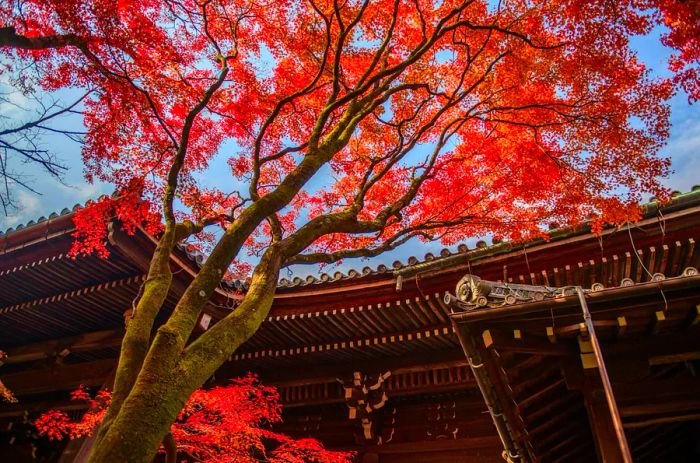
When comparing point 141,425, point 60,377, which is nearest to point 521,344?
point 141,425

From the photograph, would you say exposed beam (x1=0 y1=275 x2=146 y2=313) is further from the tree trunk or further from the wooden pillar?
the wooden pillar

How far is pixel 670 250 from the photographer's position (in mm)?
6293

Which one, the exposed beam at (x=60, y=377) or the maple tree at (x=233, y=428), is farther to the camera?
the exposed beam at (x=60, y=377)

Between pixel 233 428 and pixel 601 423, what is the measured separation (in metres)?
6.12

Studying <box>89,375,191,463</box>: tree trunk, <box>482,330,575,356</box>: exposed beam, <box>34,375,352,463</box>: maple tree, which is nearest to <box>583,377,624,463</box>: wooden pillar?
<box>482,330,575,356</box>: exposed beam

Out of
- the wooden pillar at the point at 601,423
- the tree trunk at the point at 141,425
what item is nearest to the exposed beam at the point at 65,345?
the tree trunk at the point at 141,425

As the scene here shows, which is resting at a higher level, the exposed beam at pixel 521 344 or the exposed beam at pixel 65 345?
the exposed beam at pixel 65 345

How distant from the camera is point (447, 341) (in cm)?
803

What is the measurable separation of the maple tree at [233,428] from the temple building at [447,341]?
454 millimetres

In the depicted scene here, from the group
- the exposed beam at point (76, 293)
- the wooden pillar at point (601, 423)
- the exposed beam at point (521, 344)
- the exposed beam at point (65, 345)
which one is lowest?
the wooden pillar at point (601, 423)

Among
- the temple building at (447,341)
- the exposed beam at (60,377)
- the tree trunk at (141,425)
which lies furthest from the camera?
the exposed beam at (60,377)

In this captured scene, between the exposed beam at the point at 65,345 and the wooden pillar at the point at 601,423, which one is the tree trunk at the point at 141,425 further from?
the exposed beam at the point at 65,345

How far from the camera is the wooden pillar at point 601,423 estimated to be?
4.63m

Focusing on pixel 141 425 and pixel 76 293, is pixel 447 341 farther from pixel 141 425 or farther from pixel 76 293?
pixel 76 293
